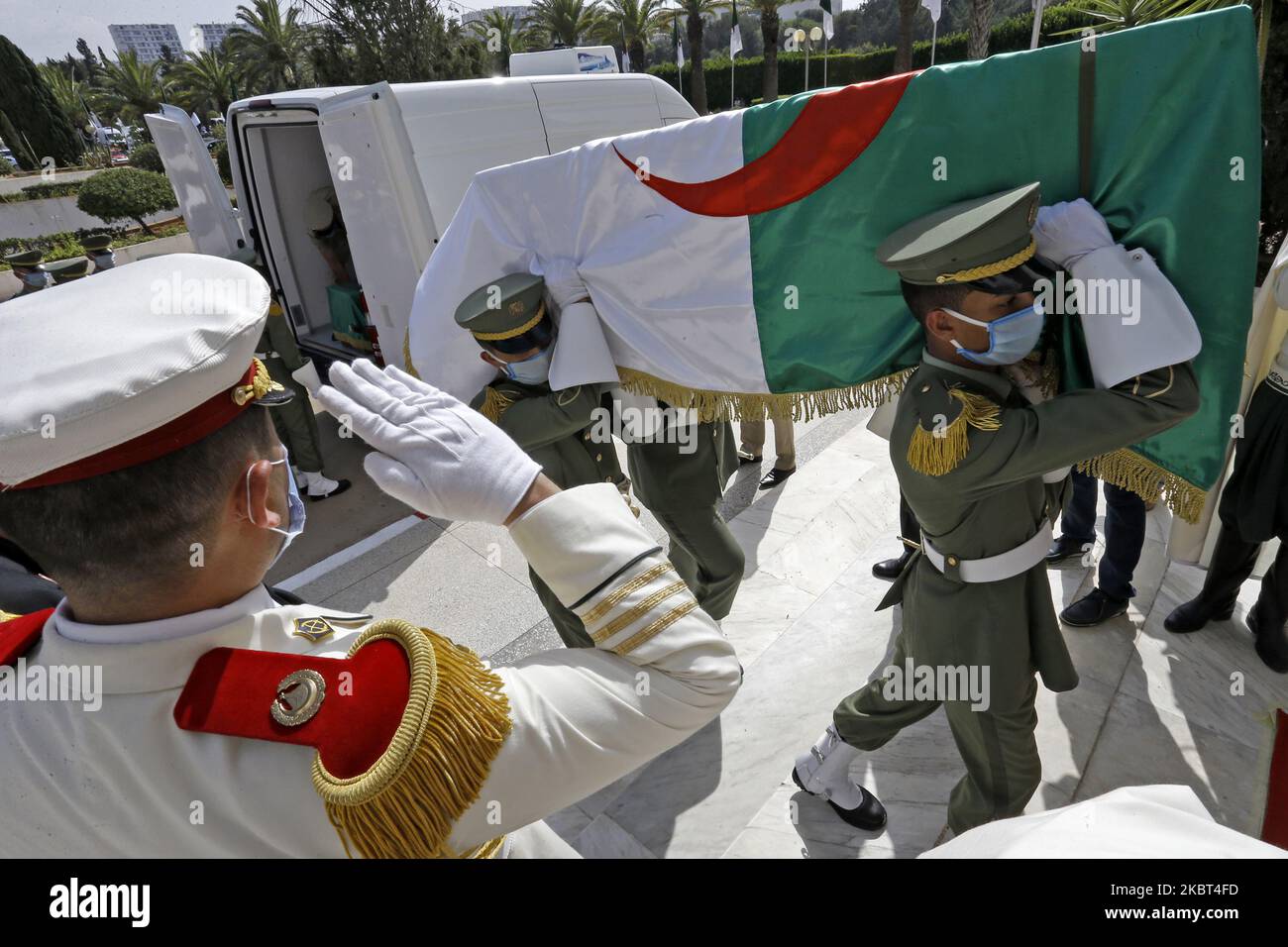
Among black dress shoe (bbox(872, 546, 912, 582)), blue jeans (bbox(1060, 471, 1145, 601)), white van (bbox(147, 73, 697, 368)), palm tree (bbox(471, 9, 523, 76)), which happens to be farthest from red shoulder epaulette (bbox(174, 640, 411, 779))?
palm tree (bbox(471, 9, 523, 76))

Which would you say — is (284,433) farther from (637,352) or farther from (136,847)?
(136,847)

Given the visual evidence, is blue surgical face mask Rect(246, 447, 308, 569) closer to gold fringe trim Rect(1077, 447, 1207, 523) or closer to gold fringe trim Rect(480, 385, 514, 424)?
gold fringe trim Rect(480, 385, 514, 424)

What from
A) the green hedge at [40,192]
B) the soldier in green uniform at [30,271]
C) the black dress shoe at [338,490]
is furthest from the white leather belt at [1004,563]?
the green hedge at [40,192]

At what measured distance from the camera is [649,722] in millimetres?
1023

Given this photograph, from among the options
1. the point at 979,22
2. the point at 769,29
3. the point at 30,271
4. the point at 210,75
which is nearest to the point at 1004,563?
the point at 30,271

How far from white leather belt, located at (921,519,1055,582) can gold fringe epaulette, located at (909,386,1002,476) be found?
35 cm

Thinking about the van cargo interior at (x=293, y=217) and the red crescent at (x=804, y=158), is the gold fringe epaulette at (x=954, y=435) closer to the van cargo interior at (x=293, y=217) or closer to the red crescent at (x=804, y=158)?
the red crescent at (x=804, y=158)

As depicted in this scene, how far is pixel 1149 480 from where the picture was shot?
1982 millimetres

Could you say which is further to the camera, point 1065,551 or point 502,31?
point 502,31

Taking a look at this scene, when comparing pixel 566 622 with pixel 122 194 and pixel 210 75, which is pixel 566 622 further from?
pixel 210 75

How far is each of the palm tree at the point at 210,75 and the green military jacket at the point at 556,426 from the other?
2859 centimetres

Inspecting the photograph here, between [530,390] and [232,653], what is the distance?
175cm

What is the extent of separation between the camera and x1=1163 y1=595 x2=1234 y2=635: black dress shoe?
3.04 metres

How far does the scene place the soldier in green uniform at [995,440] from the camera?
1.60 meters
